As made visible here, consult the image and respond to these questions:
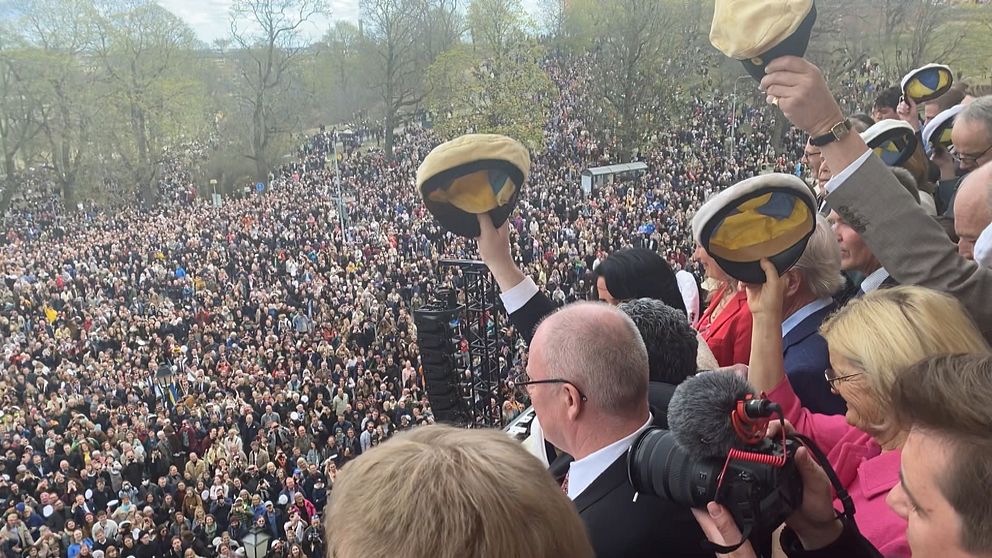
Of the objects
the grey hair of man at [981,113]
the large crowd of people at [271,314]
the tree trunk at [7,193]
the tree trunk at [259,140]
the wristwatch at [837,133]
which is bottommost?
the large crowd of people at [271,314]

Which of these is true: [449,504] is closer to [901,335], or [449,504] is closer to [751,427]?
[751,427]

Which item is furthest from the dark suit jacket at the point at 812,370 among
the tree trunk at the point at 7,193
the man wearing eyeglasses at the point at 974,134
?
the tree trunk at the point at 7,193

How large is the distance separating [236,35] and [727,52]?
18.4 meters

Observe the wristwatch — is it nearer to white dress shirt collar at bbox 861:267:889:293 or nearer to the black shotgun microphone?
the black shotgun microphone

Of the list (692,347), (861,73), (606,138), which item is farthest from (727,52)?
(861,73)

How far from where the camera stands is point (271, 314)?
1177cm

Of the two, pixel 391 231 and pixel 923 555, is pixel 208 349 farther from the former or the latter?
pixel 923 555

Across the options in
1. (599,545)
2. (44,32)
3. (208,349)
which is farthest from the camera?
(44,32)

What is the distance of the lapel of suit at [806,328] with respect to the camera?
1.84 meters

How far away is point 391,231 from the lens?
15336 mm

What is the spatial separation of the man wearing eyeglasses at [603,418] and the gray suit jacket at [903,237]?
19.1 inches

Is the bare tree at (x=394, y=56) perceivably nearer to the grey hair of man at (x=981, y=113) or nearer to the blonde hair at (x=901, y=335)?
the grey hair of man at (x=981, y=113)

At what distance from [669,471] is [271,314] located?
37.9ft

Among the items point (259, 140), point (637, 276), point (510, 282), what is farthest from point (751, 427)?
point (259, 140)
